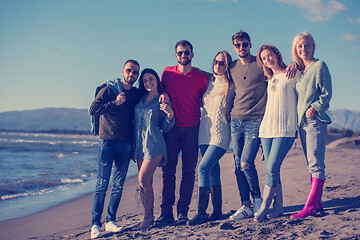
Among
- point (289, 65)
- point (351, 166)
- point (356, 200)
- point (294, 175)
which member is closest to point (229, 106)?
point (289, 65)

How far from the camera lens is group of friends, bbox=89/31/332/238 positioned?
370cm

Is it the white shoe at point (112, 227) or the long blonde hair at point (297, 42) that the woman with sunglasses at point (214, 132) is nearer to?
the long blonde hair at point (297, 42)

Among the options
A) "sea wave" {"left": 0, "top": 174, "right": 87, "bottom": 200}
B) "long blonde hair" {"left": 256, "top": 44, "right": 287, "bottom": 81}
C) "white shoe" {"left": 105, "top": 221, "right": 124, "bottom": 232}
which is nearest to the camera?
"long blonde hair" {"left": 256, "top": 44, "right": 287, "bottom": 81}

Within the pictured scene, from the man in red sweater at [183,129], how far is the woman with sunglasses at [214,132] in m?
0.14

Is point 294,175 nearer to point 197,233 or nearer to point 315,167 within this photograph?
point 315,167

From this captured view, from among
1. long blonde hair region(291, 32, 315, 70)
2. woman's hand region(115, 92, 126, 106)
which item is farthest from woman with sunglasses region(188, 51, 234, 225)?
woman's hand region(115, 92, 126, 106)

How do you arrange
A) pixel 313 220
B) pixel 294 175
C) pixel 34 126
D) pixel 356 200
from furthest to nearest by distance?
pixel 34 126 < pixel 294 175 < pixel 356 200 < pixel 313 220

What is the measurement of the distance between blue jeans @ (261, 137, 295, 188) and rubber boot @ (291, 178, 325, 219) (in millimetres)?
406

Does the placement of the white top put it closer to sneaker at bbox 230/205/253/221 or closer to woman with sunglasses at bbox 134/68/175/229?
sneaker at bbox 230/205/253/221

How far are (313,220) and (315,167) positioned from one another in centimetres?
59

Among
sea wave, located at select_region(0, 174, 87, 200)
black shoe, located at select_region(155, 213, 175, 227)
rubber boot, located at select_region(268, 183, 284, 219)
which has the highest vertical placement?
rubber boot, located at select_region(268, 183, 284, 219)

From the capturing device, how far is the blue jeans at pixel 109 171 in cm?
412

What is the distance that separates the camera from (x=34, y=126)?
632 ft

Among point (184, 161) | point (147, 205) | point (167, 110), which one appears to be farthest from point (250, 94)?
point (147, 205)
